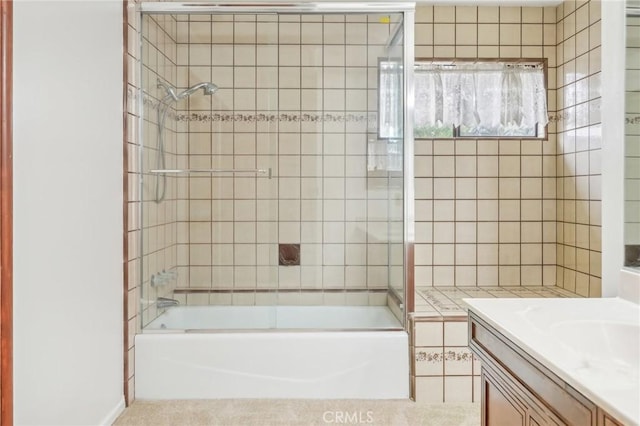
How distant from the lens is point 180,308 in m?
2.51

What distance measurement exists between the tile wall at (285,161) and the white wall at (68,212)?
0.47 meters

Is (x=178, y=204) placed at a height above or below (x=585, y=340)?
above

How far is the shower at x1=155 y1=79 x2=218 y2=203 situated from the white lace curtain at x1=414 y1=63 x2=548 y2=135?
130 cm

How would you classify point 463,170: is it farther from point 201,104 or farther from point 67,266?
point 67,266

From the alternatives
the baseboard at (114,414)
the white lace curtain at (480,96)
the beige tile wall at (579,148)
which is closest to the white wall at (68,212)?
the baseboard at (114,414)

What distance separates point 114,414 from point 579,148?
2909mm

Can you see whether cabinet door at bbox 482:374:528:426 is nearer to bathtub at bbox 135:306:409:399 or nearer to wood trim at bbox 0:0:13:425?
bathtub at bbox 135:306:409:399

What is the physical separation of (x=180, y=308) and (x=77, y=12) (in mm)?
1536

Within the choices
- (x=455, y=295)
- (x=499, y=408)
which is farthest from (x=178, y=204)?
(x=499, y=408)

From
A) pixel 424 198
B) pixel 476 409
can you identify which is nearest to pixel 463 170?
pixel 424 198

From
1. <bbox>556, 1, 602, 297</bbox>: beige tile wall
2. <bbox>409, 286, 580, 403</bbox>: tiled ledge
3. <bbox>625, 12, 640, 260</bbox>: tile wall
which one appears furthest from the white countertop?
<bbox>556, 1, 602, 297</bbox>: beige tile wall

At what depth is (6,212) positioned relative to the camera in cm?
132

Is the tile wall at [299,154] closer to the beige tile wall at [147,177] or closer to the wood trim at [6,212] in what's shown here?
the beige tile wall at [147,177]

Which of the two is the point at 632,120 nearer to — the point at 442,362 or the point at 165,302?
the point at 442,362
